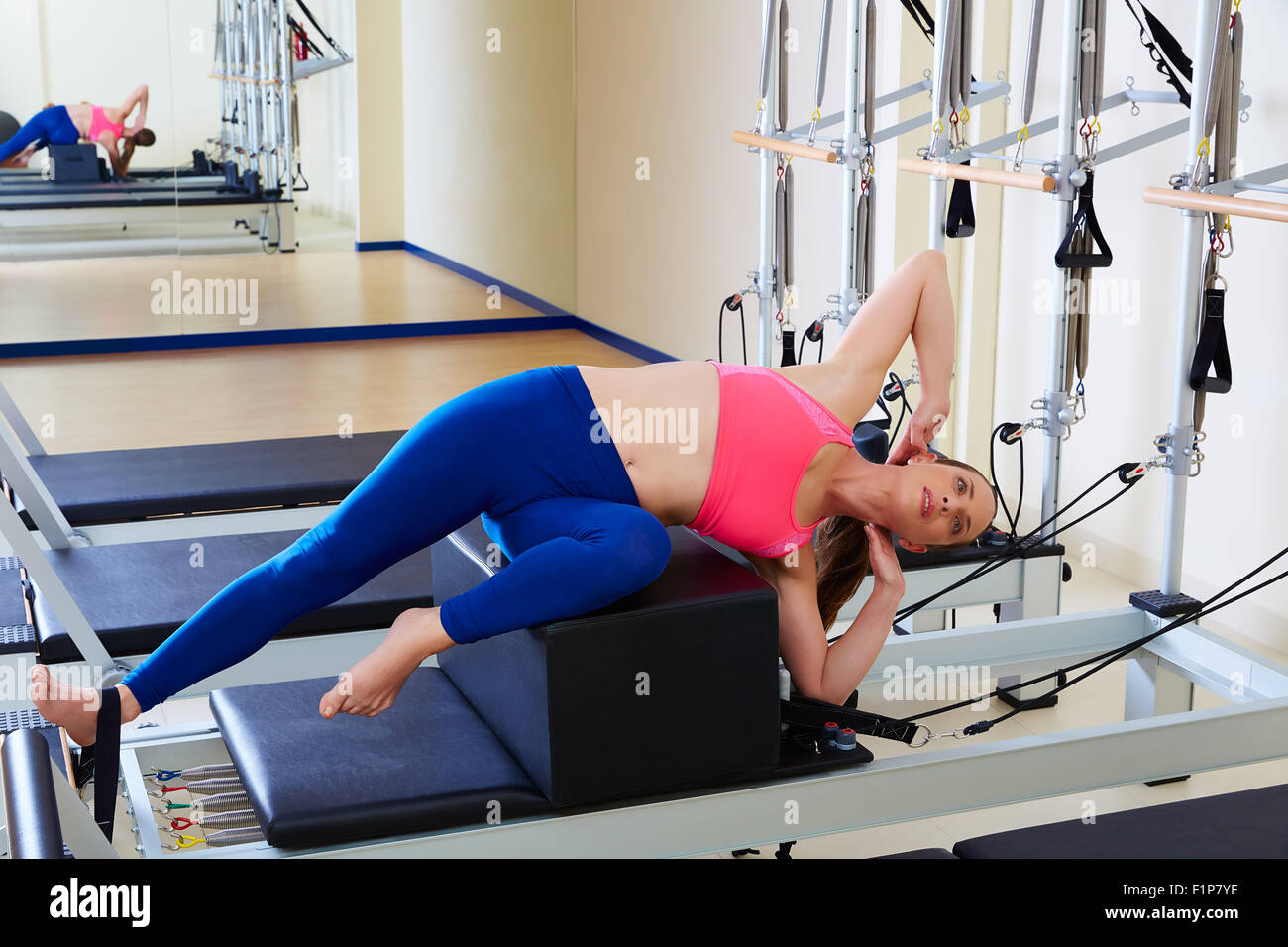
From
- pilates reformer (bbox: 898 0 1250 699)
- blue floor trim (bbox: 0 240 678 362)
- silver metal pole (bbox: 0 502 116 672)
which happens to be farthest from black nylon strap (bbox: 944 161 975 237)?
blue floor trim (bbox: 0 240 678 362)

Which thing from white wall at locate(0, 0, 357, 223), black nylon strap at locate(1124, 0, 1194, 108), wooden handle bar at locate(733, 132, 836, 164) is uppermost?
white wall at locate(0, 0, 357, 223)

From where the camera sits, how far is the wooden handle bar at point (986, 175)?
8.98ft

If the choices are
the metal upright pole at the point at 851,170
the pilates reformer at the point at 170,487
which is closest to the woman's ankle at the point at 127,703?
the pilates reformer at the point at 170,487

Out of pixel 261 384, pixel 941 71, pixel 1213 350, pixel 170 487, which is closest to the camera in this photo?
pixel 1213 350

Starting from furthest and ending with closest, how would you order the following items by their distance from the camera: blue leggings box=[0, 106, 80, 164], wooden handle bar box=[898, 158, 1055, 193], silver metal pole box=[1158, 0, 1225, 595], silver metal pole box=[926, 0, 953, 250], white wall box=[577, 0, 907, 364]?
blue leggings box=[0, 106, 80, 164] < white wall box=[577, 0, 907, 364] < silver metal pole box=[926, 0, 953, 250] < wooden handle bar box=[898, 158, 1055, 193] < silver metal pole box=[1158, 0, 1225, 595]

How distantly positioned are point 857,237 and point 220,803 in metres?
2.14

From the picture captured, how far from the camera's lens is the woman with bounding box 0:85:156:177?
6.23 m

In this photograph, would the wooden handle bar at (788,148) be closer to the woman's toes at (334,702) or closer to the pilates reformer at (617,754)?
the pilates reformer at (617,754)

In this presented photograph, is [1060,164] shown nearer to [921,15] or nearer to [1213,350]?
[1213,350]

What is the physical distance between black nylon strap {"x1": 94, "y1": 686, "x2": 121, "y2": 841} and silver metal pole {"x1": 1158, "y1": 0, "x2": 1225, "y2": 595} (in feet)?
6.35

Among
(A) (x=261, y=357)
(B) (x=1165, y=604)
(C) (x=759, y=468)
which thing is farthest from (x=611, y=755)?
(A) (x=261, y=357)

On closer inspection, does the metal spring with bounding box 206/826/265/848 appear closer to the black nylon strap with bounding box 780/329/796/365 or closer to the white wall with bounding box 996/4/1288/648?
the black nylon strap with bounding box 780/329/796/365

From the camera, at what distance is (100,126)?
634 cm
